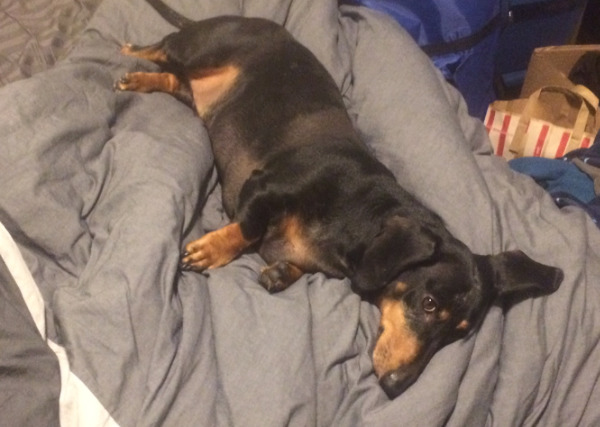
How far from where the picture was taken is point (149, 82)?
6.42 ft

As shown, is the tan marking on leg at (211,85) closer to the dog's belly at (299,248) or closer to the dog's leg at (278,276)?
the dog's belly at (299,248)

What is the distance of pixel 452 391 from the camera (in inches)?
55.2

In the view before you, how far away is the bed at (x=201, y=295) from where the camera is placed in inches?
48.6

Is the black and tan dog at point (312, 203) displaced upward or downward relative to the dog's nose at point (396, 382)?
upward

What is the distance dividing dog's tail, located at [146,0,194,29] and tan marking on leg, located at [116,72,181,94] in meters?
0.28

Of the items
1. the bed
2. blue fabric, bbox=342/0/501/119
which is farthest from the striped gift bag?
the bed

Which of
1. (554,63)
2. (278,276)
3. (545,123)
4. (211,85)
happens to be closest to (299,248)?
(278,276)

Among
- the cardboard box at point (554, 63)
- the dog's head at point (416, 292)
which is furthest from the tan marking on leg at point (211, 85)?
the cardboard box at point (554, 63)

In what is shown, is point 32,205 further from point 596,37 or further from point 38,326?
point 596,37

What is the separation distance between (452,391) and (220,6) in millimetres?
1597

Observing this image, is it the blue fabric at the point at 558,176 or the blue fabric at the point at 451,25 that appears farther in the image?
the blue fabric at the point at 451,25

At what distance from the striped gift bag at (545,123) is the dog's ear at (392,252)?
3.49ft

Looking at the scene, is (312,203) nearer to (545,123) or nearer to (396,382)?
(396,382)

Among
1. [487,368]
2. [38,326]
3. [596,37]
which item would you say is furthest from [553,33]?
[38,326]
